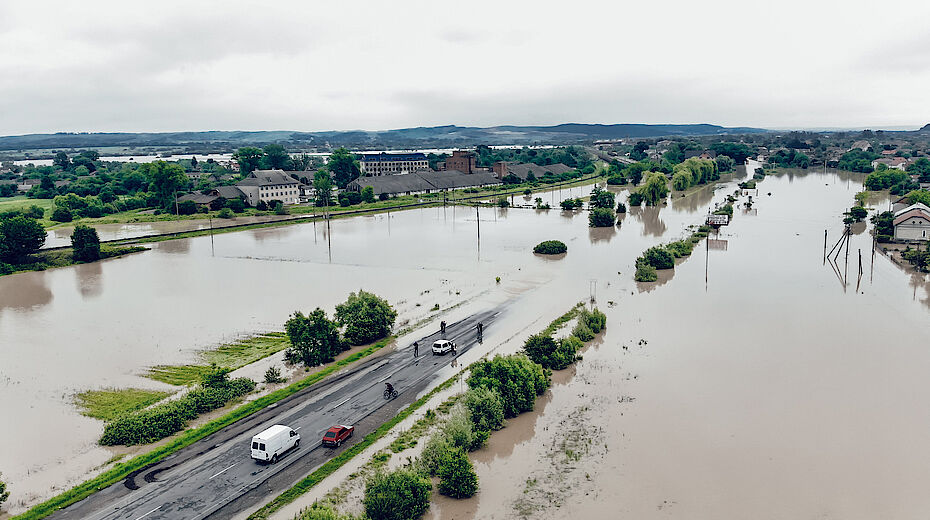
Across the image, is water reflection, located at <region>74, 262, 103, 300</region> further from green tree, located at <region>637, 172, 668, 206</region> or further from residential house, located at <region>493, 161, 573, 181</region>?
residential house, located at <region>493, 161, 573, 181</region>

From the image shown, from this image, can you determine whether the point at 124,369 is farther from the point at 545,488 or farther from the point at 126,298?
the point at 545,488

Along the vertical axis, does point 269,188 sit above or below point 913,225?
above

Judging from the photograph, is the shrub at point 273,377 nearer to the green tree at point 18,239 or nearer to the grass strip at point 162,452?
the grass strip at point 162,452

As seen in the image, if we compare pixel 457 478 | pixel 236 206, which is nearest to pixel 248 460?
pixel 457 478

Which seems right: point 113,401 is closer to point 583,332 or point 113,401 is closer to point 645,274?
point 583,332

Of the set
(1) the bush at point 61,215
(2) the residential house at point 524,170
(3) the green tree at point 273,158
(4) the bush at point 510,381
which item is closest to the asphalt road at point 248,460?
(4) the bush at point 510,381

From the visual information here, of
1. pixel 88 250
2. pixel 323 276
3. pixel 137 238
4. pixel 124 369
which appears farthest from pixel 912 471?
pixel 137 238
